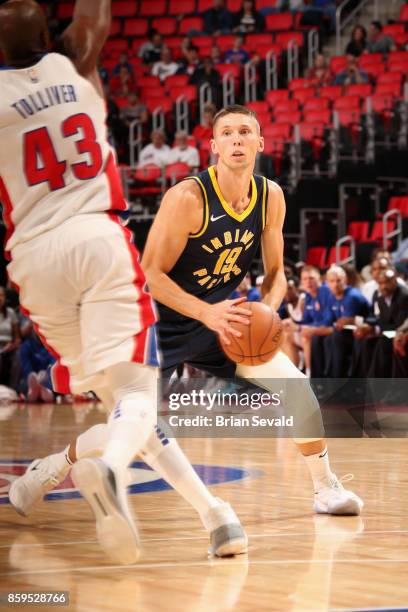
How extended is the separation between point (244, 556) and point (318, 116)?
490 inches

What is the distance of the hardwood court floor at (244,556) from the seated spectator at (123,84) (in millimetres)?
12634

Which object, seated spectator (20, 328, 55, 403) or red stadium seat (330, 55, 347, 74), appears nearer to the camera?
seated spectator (20, 328, 55, 403)

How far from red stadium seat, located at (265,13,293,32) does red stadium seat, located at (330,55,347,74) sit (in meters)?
2.02

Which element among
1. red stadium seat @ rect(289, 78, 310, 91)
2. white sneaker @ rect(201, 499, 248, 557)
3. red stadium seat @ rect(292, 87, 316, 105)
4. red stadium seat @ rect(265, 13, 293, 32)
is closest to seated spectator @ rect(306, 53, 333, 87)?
red stadium seat @ rect(289, 78, 310, 91)

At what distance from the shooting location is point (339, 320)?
35.6 feet

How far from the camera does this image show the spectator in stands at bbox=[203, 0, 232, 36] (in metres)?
19.5

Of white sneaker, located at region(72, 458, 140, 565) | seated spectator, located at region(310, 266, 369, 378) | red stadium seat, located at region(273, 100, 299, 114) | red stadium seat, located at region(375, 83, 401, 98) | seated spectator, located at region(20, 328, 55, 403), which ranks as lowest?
seated spectator, located at region(20, 328, 55, 403)

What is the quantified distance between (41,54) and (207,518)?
1.67 meters

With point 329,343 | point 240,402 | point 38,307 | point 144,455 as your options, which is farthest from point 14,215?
point 329,343

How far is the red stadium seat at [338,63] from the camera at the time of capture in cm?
1678

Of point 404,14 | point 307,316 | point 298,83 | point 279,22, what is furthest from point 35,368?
point 279,22

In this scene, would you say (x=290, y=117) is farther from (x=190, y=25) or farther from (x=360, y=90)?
(x=190, y=25)

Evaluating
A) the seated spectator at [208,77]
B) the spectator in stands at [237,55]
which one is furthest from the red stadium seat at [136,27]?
the seated spectator at [208,77]

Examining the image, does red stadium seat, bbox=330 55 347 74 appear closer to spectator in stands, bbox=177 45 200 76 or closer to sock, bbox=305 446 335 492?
spectator in stands, bbox=177 45 200 76
